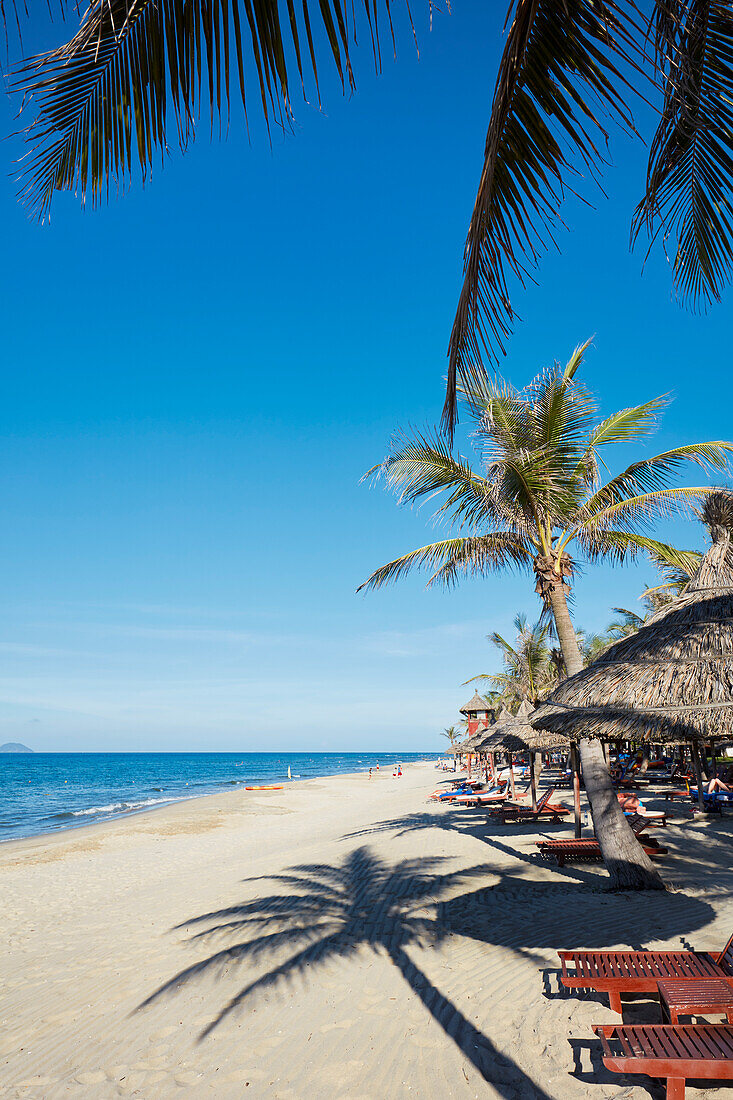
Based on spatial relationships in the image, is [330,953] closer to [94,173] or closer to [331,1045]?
[331,1045]

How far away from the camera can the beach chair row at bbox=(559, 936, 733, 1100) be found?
3277mm

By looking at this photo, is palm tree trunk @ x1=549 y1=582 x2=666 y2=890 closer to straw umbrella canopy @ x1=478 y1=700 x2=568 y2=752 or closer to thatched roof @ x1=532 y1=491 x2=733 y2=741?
thatched roof @ x1=532 y1=491 x2=733 y2=741

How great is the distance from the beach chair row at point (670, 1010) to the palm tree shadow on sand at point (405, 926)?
2.43ft

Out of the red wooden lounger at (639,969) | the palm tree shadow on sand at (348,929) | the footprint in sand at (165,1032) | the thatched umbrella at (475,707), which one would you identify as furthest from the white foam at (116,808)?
the red wooden lounger at (639,969)

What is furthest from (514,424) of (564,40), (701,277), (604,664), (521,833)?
(521,833)

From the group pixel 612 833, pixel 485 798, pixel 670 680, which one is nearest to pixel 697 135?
pixel 670 680

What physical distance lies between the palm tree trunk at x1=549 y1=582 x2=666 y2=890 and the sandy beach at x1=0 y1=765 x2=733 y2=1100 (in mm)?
329

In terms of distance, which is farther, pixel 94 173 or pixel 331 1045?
pixel 331 1045

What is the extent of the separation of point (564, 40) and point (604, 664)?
4.78m


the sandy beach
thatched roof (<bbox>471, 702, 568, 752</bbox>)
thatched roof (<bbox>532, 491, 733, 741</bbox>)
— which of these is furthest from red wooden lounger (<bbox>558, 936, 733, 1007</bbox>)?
thatched roof (<bbox>471, 702, 568, 752</bbox>)

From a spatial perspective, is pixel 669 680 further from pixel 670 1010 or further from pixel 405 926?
pixel 405 926

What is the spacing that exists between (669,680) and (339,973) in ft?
13.1

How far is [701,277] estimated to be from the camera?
118 inches

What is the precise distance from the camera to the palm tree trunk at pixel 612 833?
772 centimetres
